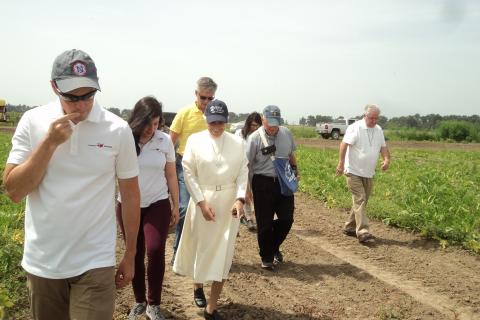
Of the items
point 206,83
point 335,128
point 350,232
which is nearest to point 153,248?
point 206,83

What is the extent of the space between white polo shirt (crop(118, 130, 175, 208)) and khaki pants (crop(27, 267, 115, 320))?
1.70m

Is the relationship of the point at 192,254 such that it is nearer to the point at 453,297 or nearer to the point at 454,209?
the point at 453,297

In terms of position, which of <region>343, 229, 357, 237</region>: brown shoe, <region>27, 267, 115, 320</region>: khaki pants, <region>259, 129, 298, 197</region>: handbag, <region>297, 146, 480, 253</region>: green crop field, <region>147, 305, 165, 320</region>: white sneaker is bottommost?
<region>343, 229, 357, 237</region>: brown shoe

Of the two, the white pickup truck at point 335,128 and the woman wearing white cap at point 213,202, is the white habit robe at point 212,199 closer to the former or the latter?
the woman wearing white cap at point 213,202

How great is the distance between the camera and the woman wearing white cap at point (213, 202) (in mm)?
4410

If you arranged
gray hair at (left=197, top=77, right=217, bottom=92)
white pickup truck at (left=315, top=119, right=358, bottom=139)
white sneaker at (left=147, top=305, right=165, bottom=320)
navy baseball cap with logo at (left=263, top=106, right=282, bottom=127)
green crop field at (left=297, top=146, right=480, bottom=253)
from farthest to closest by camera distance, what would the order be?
1. white pickup truck at (left=315, top=119, right=358, bottom=139)
2. green crop field at (left=297, top=146, right=480, bottom=253)
3. navy baseball cap with logo at (left=263, top=106, right=282, bottom=127)
4. gray hair at (left=197, top=77, right=217, bottom=92)
5. white sneaker at (left=147, top=305, right=165, bottom=320)

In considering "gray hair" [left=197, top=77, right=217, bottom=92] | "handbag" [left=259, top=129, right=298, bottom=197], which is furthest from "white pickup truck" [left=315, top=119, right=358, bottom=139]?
"gray hair" [left=197, top=77, right=217, bottom=92]

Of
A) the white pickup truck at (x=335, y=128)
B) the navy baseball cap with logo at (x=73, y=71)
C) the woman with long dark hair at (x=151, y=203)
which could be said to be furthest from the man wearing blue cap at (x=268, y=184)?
the white pickup truck at (x=335, y=128)

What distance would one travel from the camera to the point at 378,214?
8.91 m

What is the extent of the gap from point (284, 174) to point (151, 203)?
210cm

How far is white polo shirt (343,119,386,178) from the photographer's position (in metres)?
7.55

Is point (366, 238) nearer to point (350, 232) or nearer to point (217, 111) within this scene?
point (350, 232)

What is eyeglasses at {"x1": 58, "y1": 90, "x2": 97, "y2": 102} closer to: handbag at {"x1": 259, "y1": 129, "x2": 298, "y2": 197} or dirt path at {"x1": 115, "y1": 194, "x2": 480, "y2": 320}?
dirt path at {"x1": 115, "y1": 194, "x2": 480, "y2": 320}

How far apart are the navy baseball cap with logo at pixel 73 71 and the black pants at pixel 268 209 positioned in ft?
12.3
